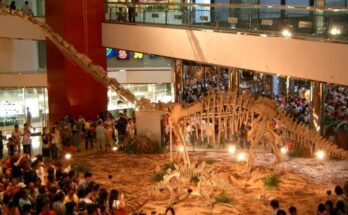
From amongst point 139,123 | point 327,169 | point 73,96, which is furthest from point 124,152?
point 327,169

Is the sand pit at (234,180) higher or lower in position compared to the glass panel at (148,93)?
lower

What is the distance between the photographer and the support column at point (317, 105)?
48.9ft

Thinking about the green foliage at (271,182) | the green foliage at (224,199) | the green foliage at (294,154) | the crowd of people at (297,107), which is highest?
the crowd of people at (297,107)

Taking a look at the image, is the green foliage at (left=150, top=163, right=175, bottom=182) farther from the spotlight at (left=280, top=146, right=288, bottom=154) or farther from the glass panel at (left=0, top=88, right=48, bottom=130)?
the glass panel at (left=0, top=88, right=48, bottom=130)

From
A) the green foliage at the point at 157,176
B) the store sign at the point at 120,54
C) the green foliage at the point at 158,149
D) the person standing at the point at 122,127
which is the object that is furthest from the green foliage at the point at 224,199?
the store sign at the point at 120,54

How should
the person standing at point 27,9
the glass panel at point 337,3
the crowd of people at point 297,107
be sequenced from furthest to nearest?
the person standing at point 27,9 < the crowd of people at point 297,107 < the glass panel at point 337,3

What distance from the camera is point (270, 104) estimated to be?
36.7ft

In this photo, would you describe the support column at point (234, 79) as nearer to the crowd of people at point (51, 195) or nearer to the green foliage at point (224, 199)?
the green foliage at point (224, 199)

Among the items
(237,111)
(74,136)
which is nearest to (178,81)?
(74,136)

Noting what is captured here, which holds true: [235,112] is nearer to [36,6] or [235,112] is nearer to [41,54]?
[36,6]

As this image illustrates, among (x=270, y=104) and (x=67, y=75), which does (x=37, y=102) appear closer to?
(x=67, y=75)

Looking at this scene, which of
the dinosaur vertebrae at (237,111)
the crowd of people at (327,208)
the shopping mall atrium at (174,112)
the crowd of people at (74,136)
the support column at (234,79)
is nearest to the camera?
the crowd of people at (327,208)

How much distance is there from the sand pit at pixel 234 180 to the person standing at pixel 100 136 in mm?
383

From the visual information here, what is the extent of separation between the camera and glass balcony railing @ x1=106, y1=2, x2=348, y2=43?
456 inches
